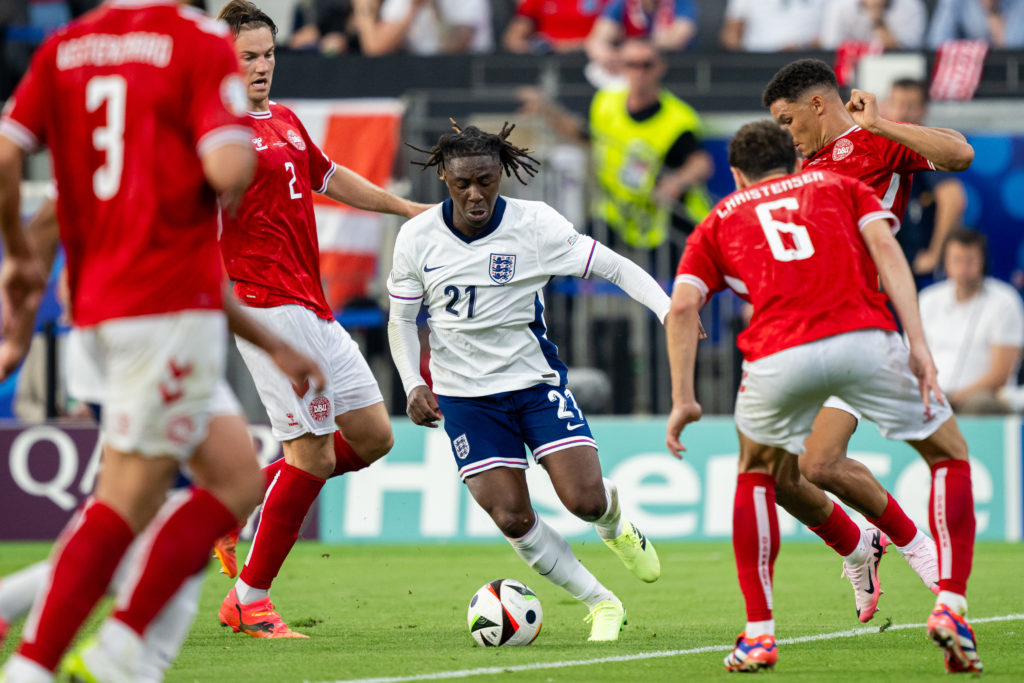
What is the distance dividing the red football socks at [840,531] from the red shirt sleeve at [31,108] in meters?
3.96

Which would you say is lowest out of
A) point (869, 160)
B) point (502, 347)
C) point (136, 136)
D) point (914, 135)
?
point (502, 347)

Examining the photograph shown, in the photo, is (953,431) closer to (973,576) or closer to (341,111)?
(973,576)

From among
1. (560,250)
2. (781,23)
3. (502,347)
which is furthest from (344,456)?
(781,23)

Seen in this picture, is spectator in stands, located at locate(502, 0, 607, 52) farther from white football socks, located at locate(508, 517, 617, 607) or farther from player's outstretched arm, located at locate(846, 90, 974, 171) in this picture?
white football socks, located at locate(508, 517, 617, 607)

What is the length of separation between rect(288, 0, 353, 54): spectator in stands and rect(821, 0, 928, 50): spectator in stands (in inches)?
203

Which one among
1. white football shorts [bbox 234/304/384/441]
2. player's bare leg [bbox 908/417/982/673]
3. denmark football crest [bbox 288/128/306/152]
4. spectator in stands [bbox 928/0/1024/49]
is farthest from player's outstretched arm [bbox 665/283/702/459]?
spectator in stands [bbox 928/0/1024/49]

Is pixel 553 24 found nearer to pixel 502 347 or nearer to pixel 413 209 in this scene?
pixel 413 209

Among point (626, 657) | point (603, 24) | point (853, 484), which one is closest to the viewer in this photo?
point (626, 657)

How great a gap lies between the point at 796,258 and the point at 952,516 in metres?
1.19

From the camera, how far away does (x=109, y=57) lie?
13.8 ft

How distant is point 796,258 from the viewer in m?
5.36

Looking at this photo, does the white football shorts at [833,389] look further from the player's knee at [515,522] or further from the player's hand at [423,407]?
the player's hand at [423,407]

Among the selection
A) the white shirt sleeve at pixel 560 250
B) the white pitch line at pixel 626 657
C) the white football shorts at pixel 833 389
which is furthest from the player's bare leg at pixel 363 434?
the white football shorts at pixel 833 389

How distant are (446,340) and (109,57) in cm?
287
